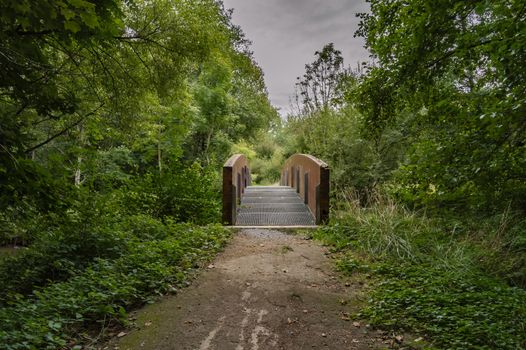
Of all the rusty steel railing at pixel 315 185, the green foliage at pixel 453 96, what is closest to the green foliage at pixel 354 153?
the rusty steel railing at pixel 315 185

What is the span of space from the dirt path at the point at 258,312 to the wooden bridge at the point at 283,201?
7.80 feet

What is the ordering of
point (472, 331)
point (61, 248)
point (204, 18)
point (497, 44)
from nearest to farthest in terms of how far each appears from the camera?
1. point (472, 331)
2. point (497, 44)
3. point (61, 248)
4. point (204, 18)

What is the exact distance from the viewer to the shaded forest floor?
2.79m

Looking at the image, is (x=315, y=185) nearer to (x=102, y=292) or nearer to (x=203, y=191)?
(x=203, y=191)

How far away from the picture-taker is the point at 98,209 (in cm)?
473

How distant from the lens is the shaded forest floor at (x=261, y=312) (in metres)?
2.79

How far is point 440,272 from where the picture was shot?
13.0 feet

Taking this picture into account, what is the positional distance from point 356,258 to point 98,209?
→ 3588mm

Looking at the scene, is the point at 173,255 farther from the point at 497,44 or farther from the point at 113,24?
the point at 497,44

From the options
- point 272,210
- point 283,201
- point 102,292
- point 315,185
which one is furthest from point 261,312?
point 283,201

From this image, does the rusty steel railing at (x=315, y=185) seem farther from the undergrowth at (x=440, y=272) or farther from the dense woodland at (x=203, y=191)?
the undergrowth at (x=440, y=272)

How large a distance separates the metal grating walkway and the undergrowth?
1391 mm

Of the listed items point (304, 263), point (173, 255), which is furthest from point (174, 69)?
point (304, 263)

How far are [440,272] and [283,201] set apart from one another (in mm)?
6239
